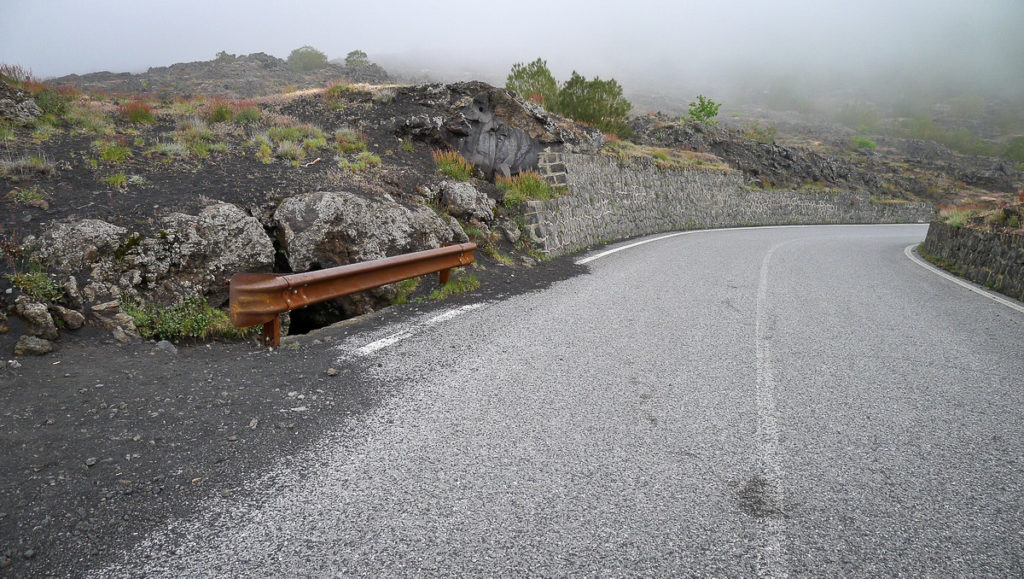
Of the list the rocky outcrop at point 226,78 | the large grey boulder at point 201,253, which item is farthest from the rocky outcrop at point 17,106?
the rocky outcrop at point 226,78

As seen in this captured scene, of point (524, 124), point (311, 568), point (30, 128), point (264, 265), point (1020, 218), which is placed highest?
point (524, 124)

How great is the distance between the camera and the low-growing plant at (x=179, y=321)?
177 inches

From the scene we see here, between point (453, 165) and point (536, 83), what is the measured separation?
14432 mm

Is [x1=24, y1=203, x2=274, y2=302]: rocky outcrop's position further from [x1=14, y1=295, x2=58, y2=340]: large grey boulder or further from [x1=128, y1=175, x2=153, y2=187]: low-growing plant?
[x1=128, y1=175, x2=153, y2=187]: low-growing plant

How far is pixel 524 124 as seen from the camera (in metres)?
13.5

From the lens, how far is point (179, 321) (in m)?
4.67

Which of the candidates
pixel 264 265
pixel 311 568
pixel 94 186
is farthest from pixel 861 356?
pixel 94 186

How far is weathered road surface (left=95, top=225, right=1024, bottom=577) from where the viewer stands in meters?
2.10

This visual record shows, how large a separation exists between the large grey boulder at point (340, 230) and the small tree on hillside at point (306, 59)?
6235cm

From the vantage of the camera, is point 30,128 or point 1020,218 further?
point 1020,218

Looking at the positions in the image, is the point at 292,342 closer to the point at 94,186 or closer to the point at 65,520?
the point at 65,520

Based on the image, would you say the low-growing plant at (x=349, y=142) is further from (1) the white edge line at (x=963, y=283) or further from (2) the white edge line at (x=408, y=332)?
(1) the white edge line at (x=963, y=283)

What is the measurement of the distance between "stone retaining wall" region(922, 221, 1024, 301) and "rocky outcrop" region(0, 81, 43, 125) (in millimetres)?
17224

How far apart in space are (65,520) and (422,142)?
11.1 meters
